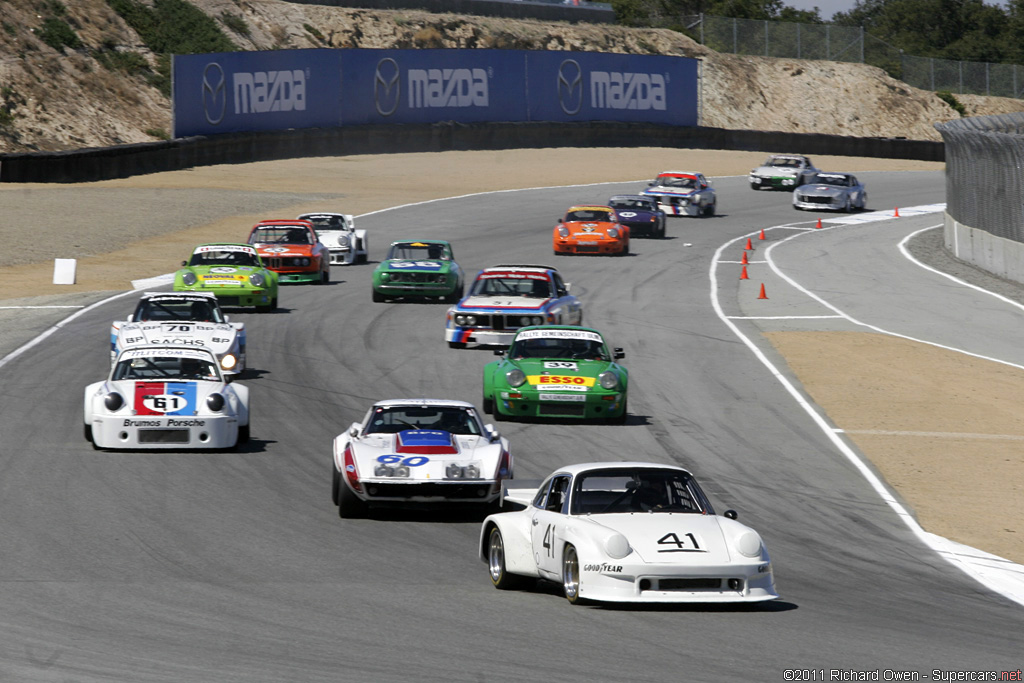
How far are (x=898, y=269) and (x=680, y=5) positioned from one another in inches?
3230

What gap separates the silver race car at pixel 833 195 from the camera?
53.2m

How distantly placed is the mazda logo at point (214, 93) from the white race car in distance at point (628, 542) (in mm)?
45051

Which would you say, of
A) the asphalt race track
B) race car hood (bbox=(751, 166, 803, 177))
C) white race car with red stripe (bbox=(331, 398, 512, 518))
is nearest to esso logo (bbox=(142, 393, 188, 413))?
the asphalt race track

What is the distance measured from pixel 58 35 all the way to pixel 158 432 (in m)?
47.1

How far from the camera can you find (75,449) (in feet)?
54.2

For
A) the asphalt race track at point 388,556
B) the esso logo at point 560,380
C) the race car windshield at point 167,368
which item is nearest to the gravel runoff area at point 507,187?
the asphalt race track at point 388,556

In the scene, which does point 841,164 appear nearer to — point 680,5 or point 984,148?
point 984,148

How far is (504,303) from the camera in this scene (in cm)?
2484

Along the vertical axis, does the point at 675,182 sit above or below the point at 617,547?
above

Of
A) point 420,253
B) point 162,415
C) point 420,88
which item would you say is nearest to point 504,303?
point 420,253

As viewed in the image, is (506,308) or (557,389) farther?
(506,308)

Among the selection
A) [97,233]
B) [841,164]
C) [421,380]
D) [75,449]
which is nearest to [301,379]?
[421,380]

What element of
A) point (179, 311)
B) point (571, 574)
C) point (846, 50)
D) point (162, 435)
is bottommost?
point (571, 574)

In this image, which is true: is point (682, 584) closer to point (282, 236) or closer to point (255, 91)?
point (282, 236)
